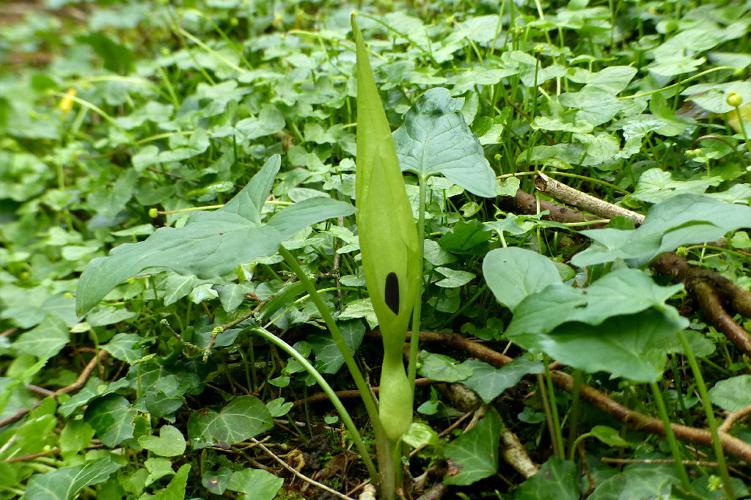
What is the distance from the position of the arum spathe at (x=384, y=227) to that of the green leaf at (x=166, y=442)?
35cm

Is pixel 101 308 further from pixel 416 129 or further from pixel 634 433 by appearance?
pixel 634 433

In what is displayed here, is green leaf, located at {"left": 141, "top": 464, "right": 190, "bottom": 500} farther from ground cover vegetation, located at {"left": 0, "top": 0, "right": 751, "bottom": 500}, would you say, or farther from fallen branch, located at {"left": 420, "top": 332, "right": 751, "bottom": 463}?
fallen branch, located at {"left": 420, "top": 332, "right": 751, "bottom": 463}

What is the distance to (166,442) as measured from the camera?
1019 millimetres

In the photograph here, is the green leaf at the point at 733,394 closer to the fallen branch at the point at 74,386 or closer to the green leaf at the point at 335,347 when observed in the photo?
the green leaf at the point at 335,347

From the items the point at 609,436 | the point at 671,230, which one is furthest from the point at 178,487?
the point at 671,230

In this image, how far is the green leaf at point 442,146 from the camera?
0.96 metres

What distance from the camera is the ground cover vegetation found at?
2.64 ft

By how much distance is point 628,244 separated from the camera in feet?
2.60

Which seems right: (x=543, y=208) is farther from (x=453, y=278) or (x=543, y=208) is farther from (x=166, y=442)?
(x=166, y=442)

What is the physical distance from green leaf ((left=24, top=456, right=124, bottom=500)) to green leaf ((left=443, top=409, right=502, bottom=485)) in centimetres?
51

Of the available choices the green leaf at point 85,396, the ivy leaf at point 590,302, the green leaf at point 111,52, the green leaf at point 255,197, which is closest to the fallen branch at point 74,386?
the green leaf at point 85,396

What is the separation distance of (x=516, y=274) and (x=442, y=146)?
303mm

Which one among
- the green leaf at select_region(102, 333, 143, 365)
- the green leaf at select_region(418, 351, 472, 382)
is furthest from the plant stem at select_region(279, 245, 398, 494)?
the green leaf at select_region(102, 333, 143, 365)

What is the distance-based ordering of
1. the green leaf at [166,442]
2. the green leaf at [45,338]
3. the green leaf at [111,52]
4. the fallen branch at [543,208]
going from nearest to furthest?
the green leaf at [166,442] < the fallen branch at [543,208] < the green leaf at [45,338] < the green leaf at [111,52]
